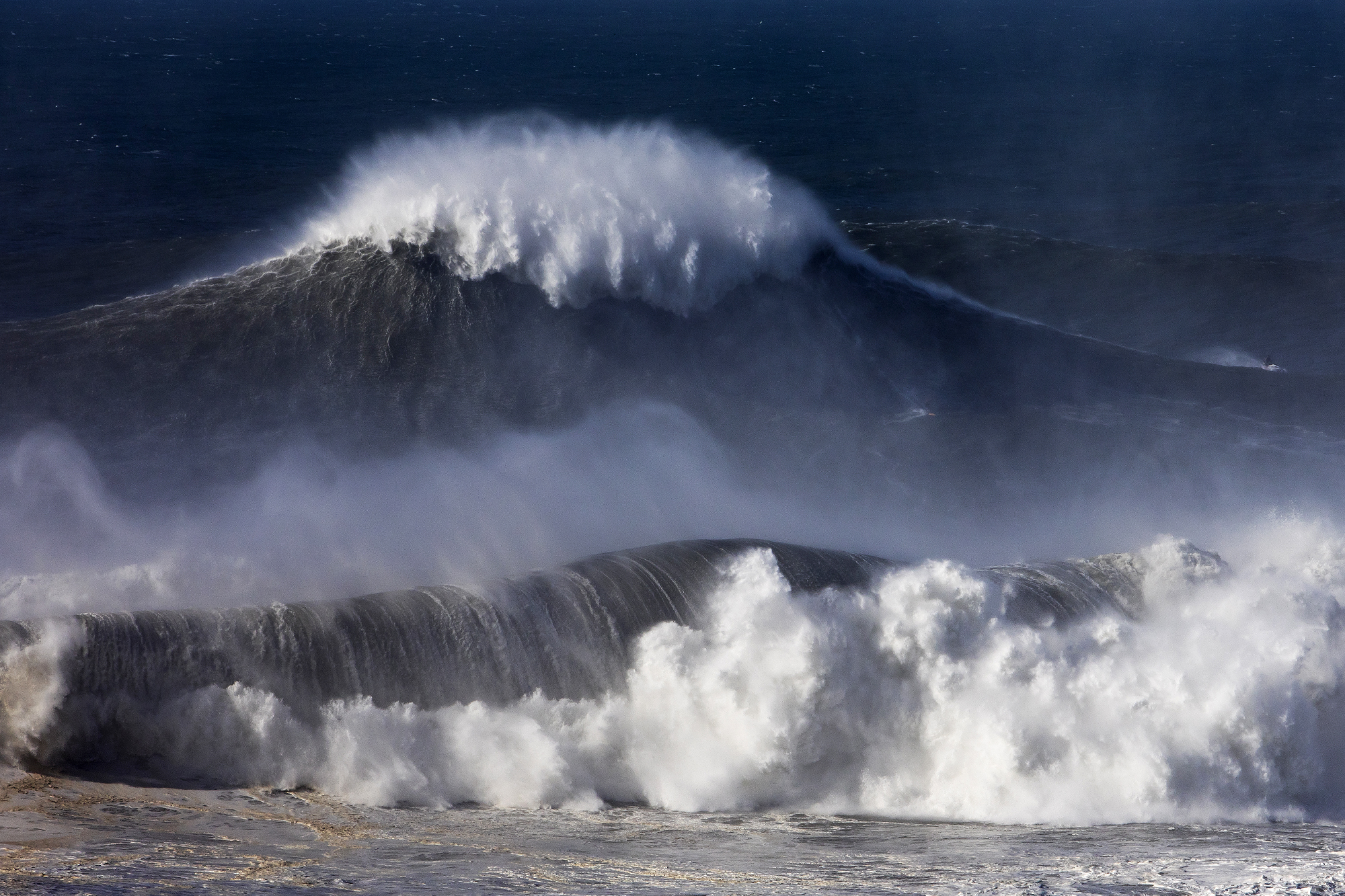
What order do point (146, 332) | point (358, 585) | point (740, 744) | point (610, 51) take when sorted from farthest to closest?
point (610, 51), point (146, 332), point (358, 585), point (740, 744)

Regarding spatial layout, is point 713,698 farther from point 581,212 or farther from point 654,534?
point 581,212

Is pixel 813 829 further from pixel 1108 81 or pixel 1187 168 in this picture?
pixel 1108 81

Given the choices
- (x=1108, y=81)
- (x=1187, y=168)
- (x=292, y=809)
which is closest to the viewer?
(x=292, y=809)

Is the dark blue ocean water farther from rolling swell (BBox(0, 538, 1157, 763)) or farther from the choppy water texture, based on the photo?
the choppy water texture

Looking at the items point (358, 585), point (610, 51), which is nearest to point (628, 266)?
point (358, 585)

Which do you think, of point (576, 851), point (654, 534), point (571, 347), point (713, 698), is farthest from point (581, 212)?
point (576, 851)

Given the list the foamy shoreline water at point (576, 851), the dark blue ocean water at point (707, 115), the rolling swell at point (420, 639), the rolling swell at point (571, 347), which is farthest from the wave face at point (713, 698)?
the dark blue ocean water at point (707, 115)

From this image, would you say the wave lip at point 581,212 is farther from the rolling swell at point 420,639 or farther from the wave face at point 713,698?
the wave face at point 713,698
